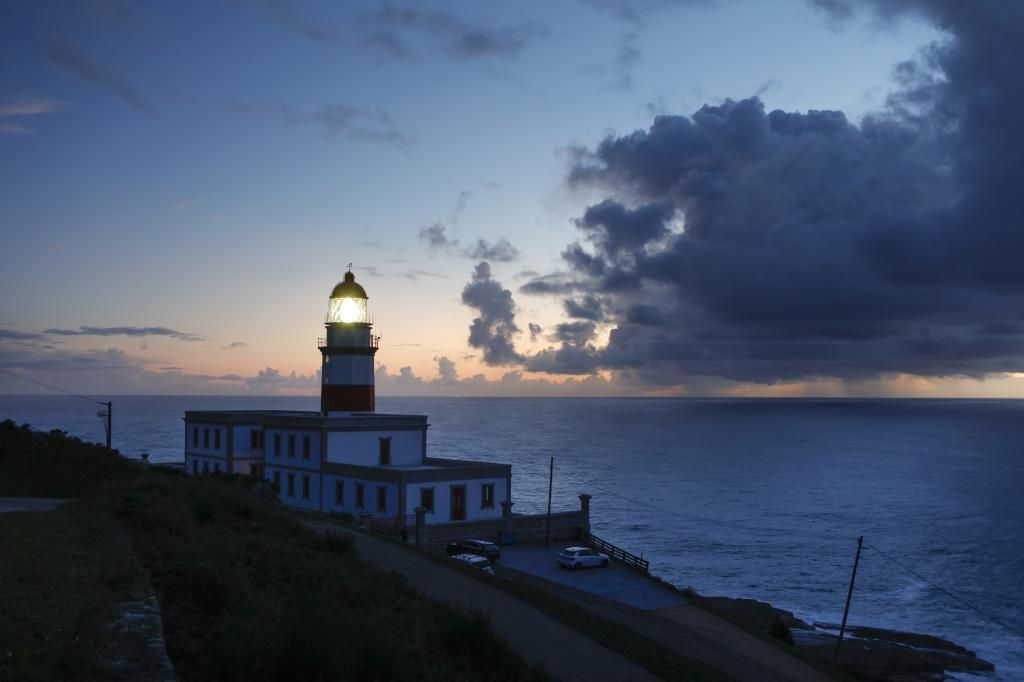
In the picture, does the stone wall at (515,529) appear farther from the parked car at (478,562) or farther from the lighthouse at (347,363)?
the lighthouse at (347,363)

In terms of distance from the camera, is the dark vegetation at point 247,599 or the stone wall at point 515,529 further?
the stone wall at point 515,529

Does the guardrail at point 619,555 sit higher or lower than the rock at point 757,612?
higher

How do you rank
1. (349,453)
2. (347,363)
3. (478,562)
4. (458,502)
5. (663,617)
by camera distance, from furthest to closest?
(347,363) < (349,453) < (458,502) < (478,562) < (663,617)

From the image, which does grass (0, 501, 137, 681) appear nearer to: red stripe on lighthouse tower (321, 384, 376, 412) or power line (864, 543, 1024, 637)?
red stripe on lighthouse tower (321, 384, 376, 412)

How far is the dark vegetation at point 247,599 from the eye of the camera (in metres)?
10.2

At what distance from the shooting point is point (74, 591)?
11.1 m

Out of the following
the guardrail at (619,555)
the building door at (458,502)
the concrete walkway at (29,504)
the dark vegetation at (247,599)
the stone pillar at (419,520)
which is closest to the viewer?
the dark vegetation at (247,599)

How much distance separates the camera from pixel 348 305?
56.8 meters

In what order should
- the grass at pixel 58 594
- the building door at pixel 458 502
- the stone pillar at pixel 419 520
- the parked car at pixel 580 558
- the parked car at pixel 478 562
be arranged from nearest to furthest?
the grass at pixel 58 594 → the parked car at pixel 478 562 → the stone pillar at pixel 419 520 → the parked car at pixel 580 558 → the building door at pixel 458 502

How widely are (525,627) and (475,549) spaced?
72.4 ft

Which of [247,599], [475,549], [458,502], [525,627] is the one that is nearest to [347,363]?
[458,502]

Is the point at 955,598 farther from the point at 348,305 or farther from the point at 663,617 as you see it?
the point at 348,305

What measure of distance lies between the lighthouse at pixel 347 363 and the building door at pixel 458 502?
12.2 m

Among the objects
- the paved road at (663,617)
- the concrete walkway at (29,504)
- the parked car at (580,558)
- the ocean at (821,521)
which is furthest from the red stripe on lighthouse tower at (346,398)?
the concrete walkway at (29,504)
